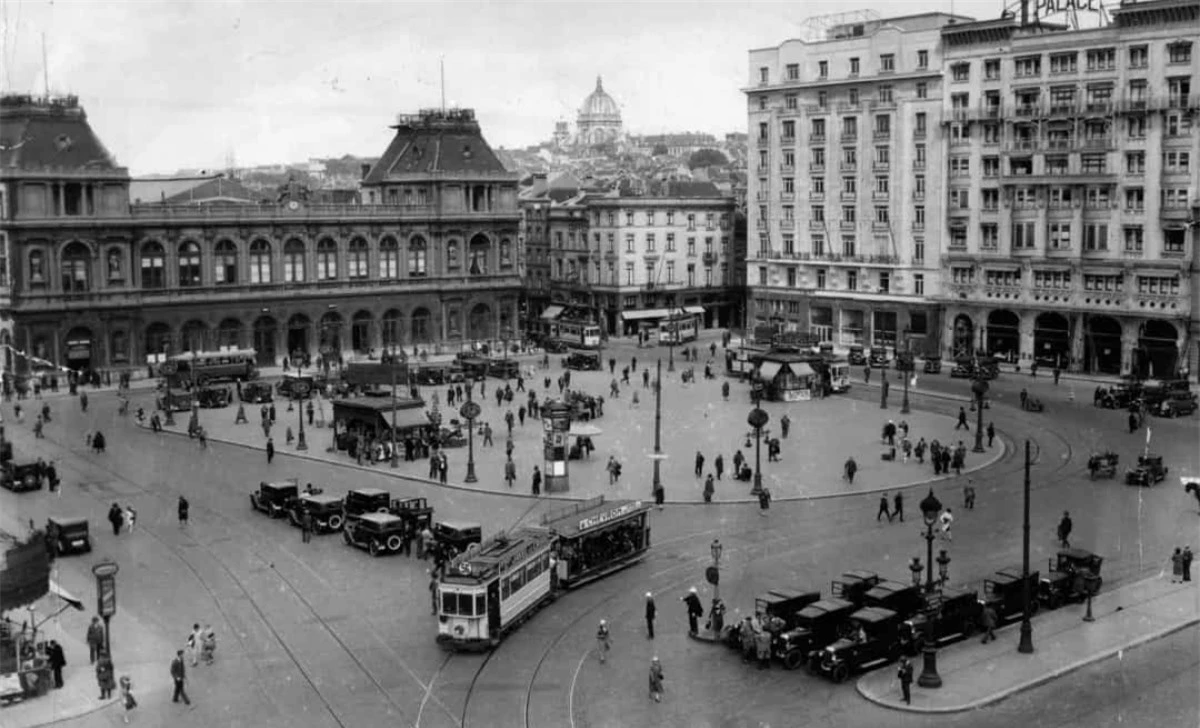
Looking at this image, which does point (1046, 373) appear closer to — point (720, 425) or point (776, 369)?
point (776, 369)

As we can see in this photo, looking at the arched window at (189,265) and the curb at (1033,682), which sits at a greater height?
the arched window at (189,265)

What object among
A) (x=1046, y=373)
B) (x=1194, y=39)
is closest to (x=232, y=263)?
(x=1046, y=373)

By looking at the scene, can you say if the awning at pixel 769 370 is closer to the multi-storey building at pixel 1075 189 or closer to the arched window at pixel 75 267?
the multi-storey building at pixel 1075 189

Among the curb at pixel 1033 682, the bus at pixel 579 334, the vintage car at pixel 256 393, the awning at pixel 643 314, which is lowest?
the curb at pixel 1033 682

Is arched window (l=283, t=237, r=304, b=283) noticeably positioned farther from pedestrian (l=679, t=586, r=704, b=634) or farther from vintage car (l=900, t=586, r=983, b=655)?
vintage car (l=900, t=586, r=983, b=655)

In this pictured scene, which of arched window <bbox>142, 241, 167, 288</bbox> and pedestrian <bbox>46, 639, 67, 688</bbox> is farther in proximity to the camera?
arched window <bbox>142, 241, 167, 288</bbox>

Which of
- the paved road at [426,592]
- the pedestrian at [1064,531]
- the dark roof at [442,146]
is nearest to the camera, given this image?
Answer: the paved road at [426,592]

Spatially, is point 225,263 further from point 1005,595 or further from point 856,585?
point 1005,595

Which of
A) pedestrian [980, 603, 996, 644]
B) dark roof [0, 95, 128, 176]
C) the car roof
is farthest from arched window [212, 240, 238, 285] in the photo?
pedestrian [980, 603, 996, 644]

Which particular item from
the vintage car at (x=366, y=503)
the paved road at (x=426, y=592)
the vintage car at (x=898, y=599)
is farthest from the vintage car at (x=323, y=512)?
the vintage car at (x=898, y=599)
